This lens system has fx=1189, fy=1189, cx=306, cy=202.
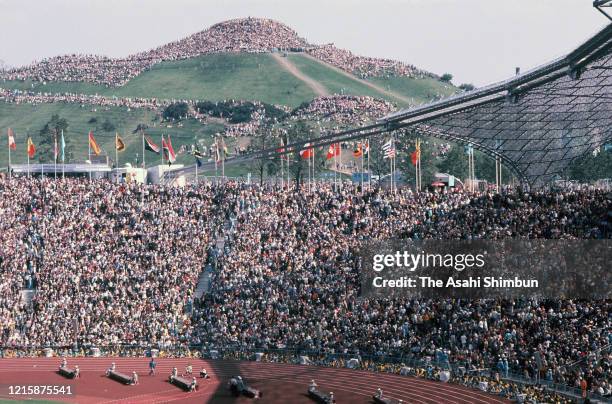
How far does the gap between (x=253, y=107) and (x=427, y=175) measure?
229ft

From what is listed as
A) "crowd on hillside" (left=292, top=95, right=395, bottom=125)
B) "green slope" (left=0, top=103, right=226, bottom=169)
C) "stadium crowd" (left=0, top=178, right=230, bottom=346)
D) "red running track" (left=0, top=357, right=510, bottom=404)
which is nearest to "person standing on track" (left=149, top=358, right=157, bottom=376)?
"red running track" (left=0, top=357, right=510, bottom=404)

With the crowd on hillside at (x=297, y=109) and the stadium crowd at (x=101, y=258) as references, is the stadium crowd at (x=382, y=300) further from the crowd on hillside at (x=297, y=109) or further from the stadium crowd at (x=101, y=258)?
the crowd on hillside at (x=297, y=109)

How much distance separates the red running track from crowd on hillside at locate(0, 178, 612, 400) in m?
2.08

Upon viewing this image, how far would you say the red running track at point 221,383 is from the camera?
53906 millimetres

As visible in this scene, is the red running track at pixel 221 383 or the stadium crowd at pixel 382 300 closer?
the stadium crowd at pixel 382 300

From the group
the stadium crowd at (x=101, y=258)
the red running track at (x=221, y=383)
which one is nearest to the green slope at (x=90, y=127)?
the stadium crowd at (x=101, y=258)

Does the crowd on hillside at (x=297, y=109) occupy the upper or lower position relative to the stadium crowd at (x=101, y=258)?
upper

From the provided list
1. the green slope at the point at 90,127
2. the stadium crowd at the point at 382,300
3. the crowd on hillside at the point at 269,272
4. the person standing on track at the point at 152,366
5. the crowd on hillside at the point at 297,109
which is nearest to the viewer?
the stadium crowd at the point at 382,300

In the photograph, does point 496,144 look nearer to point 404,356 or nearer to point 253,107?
point 404,356

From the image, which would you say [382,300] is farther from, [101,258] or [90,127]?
[90,127]

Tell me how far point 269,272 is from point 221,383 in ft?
43.3

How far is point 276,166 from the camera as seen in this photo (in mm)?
132875

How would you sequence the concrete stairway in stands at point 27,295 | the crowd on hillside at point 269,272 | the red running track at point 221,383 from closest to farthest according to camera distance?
the red running track at point 221,383 → the crowd on hillside at point 269,272 → the concrete stairway in stands at point 27,295

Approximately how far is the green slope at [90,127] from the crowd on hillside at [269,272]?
72.2 meters
